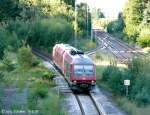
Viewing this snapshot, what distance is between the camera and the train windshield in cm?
3125

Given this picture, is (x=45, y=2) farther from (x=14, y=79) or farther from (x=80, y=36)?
(x=14, y=79)

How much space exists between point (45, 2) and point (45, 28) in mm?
12997

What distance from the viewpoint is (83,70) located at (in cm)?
3138

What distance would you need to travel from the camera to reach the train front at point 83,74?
3095 centimetres

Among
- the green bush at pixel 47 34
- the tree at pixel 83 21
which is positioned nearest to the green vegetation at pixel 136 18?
the tree at pixel 83 21

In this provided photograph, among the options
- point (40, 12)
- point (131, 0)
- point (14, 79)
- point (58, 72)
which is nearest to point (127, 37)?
point (131, 0)

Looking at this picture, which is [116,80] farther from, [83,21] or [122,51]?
[83,21]

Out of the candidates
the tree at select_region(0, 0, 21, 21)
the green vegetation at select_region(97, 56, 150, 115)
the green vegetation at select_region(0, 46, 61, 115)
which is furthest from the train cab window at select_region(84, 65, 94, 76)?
the tree at select_region(0, 0, 21, 21)

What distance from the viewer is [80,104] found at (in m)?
27.6

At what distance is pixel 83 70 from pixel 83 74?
0.31m

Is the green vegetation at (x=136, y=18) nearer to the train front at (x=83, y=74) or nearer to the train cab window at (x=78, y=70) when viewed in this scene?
the train front at (x=83, y=74)

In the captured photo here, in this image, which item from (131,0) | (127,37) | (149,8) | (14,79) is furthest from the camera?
(127,37)

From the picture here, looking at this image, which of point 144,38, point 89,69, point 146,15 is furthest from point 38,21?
point 89,69

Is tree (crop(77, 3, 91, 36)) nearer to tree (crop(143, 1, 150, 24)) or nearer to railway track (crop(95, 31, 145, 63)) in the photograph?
railway track (crop(95, 31, 145, 63))
